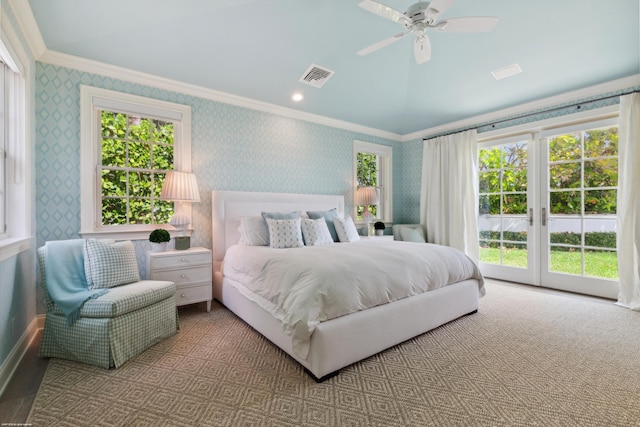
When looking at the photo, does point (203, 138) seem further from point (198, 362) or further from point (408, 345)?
point (408, 345)

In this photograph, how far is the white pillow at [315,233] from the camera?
3348 mm

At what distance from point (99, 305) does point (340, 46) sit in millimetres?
3189

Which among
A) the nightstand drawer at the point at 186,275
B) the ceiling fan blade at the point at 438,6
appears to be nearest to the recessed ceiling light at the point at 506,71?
the ceiling fan blade at the point at 438,6

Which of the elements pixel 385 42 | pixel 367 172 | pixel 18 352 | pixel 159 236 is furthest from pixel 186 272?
pixel 367 172

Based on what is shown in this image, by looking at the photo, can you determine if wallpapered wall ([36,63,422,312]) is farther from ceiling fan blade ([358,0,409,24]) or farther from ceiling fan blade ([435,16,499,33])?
ceiling fan blade ([435,16,499,33])

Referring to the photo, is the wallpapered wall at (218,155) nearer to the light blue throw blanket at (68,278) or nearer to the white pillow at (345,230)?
the light blue throw blanket at (68,278)

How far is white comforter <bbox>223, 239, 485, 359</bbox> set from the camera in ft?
6.22

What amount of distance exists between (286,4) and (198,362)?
2993 mm

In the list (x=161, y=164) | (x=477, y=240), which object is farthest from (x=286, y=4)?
(x=477, y=240)

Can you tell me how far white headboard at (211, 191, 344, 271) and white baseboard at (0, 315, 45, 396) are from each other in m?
1.59

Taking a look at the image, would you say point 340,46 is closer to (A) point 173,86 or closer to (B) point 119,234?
(A) point 173,86

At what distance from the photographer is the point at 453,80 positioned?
375 centimetres

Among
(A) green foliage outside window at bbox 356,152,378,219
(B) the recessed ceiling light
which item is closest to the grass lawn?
(A) green foliage outside window at bbox 356,152,378,219

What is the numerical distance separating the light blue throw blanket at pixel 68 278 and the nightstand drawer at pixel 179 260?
590 millimetres
